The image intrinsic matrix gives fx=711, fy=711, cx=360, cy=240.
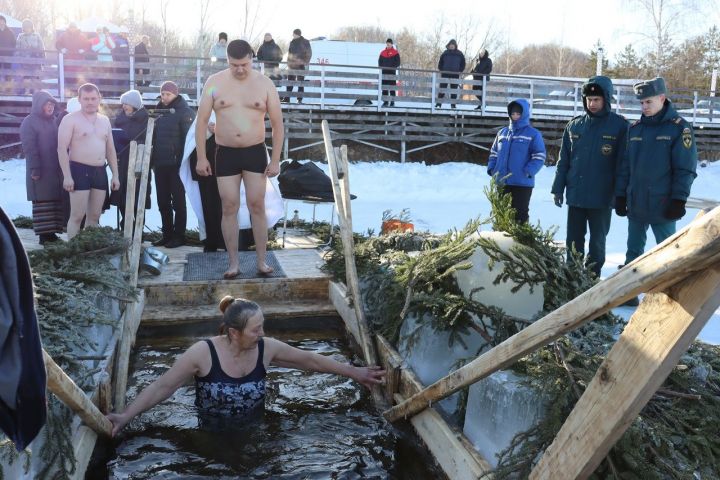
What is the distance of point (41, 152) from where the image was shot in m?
8.05

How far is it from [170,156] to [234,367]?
438 centimetres

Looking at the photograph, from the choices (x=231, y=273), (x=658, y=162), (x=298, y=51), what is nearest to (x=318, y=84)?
(x=298, y=51)

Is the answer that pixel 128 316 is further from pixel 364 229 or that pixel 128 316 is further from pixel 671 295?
pixel 364 229

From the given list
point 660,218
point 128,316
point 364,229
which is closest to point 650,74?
point 364,229

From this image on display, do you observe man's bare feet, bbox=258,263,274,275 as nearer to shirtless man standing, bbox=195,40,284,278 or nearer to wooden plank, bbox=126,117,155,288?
shirtless man standing, bbox=195,40,284,278

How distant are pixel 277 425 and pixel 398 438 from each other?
0.84m

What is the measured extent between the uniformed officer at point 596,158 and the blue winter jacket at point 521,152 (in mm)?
1043

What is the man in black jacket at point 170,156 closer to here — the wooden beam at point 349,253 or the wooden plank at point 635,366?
the wooden beam at point 349,253

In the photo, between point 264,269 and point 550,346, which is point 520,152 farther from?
point 550,346

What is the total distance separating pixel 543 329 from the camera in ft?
8.44

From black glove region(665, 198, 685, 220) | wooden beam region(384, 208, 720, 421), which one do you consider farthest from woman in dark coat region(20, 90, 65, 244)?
wooden beam region(384, 208, 720, 421)

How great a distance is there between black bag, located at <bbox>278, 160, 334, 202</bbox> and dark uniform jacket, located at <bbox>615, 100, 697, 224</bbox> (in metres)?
3.76

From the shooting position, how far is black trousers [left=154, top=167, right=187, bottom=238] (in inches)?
337

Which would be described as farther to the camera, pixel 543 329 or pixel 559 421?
pixel 559 421
